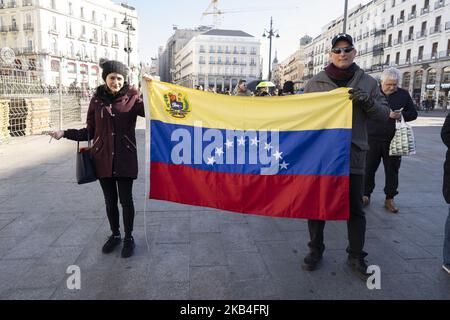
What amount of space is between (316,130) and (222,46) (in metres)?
94.3

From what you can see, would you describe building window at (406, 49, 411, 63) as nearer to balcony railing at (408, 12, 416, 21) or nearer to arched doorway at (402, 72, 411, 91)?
arched doorway at (402, 72, 411, 91)

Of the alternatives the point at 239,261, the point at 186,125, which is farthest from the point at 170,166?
the point at 239,261

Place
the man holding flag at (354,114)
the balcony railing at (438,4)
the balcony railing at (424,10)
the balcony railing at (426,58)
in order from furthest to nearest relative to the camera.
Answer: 1. the balcony railing at (424,10)
2. the balcony railing at (426,58)
3. the balcony railing at (438,4)
4. the man holding flag at (354,114)

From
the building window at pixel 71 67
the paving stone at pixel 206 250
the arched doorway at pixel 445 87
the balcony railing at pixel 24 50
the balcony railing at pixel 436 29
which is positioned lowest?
the paving stone at pixel 206 250

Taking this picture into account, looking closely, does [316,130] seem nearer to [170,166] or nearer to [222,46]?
[170,166]

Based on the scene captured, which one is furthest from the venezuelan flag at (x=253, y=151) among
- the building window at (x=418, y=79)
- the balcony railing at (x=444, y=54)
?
the building window at (x=418, y=79)

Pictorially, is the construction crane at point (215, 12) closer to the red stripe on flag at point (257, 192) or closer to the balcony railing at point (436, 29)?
the balcony railing at point (436, 29)

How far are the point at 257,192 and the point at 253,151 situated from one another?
1.26 feet

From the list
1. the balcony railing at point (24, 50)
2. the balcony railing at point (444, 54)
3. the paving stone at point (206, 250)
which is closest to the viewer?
the paving stone at point (206, 250)

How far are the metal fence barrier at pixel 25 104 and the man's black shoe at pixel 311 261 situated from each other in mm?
9604

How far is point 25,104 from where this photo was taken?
1115cm

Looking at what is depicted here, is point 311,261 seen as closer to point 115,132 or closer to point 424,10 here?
point 115,132

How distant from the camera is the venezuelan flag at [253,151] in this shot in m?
2.93

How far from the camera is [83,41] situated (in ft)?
197
